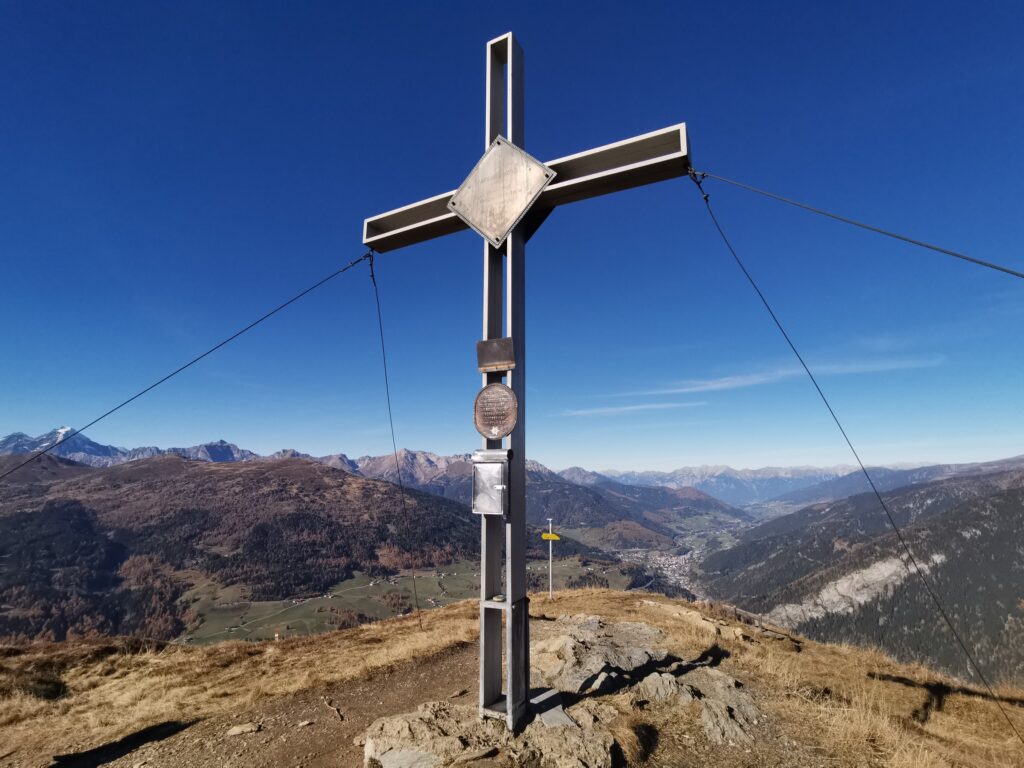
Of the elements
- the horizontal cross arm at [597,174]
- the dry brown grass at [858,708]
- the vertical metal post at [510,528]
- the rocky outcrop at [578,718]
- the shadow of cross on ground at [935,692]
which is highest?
the horizontal cross arm at [597,174]

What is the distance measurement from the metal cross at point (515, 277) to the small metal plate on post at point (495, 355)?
5.2 inches

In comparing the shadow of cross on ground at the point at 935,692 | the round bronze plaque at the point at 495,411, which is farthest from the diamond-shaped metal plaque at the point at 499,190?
the shadow of cross on ground at the point at 935,692

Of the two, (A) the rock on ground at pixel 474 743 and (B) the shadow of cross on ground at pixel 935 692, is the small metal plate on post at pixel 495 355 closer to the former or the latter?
(A) the rock on ground at pixel 474 743

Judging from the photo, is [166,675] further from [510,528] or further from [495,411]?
[495,411]

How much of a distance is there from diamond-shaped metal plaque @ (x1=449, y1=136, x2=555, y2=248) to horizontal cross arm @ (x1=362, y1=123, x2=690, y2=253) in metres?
0.26

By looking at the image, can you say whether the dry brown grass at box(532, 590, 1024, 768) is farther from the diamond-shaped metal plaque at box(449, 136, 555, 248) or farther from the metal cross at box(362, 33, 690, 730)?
the diamond-shaped metal plaque at box(449, 136, 555, 248)

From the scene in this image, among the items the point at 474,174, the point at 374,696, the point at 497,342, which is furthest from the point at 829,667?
the point at 474,174

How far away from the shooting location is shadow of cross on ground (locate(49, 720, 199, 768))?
761 centimetres

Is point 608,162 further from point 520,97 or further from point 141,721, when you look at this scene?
point 141,721

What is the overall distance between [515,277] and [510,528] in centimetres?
396

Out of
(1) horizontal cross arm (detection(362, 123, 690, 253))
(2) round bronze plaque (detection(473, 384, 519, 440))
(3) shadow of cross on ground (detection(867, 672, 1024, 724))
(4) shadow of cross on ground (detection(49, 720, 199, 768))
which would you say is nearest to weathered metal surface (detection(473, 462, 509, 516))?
(2) round bronze plaque (detection(473, 384, 519, 440))

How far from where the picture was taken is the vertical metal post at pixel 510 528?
22.8 feet

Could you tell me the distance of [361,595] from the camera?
181500 millimetres

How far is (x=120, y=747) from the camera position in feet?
26.2
